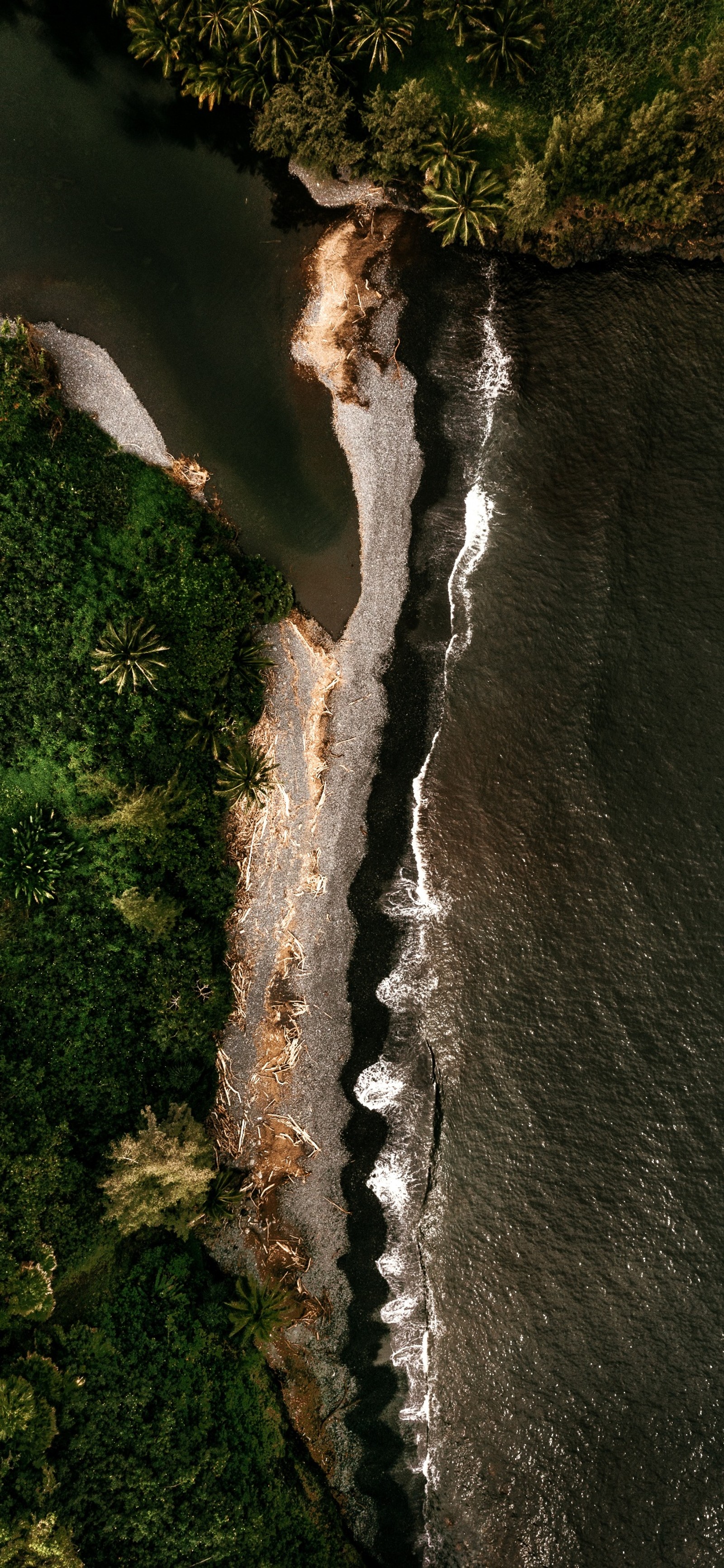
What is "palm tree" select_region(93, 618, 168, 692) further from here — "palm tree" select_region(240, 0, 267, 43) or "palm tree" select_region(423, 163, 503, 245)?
"palm tree" select_region(240, 0, 267, 43)

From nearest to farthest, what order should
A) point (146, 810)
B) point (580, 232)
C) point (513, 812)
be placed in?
point (146, 810) < point (580, 232) < point (513, 812)

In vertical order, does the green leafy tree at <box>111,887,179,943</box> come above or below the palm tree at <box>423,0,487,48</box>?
below

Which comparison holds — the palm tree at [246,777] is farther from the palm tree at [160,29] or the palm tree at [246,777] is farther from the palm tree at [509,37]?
the palm tree at [509,37]

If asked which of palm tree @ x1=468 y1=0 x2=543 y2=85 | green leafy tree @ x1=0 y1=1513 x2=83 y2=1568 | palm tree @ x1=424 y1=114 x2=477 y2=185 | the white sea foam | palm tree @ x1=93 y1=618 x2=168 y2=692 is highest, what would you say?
palm tree @ x1=468 y1=0 x2=543 y2=85

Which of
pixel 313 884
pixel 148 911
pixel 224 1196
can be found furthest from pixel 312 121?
pixel 224 1196

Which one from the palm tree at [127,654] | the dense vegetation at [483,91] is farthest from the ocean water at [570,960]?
the palm tree at [127,654]

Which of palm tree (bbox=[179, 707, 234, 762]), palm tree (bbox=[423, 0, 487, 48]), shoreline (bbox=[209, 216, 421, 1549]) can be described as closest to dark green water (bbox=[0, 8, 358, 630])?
shoreline (bbox=[209, 216, 421, 1549])

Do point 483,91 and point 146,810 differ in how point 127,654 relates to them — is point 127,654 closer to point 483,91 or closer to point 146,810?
point 146,810
